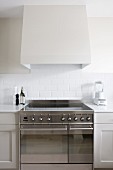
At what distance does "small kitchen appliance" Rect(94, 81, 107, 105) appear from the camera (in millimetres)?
2787

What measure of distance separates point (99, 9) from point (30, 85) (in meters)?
1.46

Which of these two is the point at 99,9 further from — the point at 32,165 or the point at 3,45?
the point at 32,165

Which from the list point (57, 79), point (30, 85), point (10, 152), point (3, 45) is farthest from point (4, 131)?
point (3, 45)

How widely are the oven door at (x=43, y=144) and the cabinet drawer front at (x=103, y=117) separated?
0.39 meters

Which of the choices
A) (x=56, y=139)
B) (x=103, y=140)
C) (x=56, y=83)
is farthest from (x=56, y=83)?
(x=103, y=140)

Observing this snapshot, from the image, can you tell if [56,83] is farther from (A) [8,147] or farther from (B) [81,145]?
(A) [8,147]

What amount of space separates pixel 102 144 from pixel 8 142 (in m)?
1.12

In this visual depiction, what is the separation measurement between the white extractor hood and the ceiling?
0.41ft

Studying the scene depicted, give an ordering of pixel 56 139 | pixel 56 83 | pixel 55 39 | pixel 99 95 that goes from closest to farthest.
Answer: pixel 56 139 → pixel 55 39 → pixel 99 95 → pixel 56 83

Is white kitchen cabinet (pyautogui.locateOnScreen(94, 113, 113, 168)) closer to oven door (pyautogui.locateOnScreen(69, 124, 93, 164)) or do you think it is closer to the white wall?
oven door (pyautogui.locateOnScreen(69, 124, 93, 164))

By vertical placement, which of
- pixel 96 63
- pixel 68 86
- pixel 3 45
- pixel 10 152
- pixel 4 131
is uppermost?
pixel 3 45

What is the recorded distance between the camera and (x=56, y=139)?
239 centimetres

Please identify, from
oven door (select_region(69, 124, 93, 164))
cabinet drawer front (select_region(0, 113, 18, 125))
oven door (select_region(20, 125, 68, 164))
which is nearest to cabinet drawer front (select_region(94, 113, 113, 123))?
oven door (select_region(69, 124, 93, 164))

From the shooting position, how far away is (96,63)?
3.07 m
